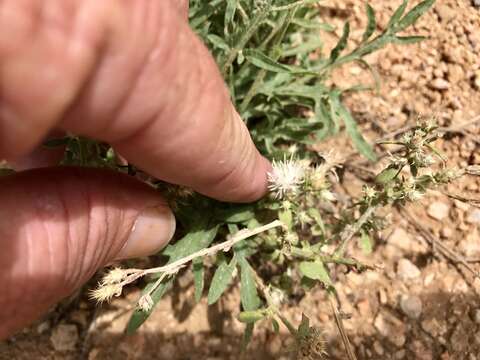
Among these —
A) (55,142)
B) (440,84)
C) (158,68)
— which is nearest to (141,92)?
(158,68)

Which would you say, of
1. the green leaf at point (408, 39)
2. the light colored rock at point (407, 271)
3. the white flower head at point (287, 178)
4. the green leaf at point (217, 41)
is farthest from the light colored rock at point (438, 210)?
the green leaf at point (217, 41)

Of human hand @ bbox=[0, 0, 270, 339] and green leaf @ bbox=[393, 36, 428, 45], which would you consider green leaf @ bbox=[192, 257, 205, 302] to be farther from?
green leaf @ bbox=[393, 36, 428, 45]

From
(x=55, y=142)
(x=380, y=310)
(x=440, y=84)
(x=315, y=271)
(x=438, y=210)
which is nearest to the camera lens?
(x=55, y=142)

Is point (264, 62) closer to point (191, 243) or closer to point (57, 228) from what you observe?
point (191, 243)

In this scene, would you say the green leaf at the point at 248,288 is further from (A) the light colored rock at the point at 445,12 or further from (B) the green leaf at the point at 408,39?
(A) the light colored rock at the point at 445,12

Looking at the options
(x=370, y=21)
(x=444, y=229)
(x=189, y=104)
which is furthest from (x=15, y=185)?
(x=444, y=229)
